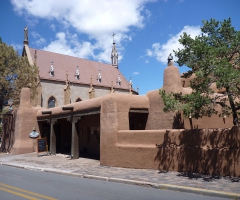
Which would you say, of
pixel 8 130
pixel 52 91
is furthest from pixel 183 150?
pixel 52 91

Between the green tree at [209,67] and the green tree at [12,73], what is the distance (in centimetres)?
1940

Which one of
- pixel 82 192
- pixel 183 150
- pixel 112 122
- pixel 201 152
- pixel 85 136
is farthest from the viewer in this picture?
pixel 85 136

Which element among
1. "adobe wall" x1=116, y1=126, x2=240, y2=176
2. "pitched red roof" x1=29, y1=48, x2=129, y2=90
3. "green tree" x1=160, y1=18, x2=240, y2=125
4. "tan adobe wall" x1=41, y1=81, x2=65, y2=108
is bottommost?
"adobe wall" x1=116, y1=126, x2=240, y2=176

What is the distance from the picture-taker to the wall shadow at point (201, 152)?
9430 mm

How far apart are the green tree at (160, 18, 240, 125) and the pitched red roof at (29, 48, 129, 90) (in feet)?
99.6

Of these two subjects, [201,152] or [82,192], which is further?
[201,152]

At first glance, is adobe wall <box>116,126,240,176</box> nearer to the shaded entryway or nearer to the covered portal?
the covered portal

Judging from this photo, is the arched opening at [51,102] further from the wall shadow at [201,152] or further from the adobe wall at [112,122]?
the wall shadow at [201,152]

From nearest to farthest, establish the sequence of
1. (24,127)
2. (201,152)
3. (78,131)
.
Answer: (201,152)
(78,131)
(24,127)

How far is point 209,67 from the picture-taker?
8766 mm

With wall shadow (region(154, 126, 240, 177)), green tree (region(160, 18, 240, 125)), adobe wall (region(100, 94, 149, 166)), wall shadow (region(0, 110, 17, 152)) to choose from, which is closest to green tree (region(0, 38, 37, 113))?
wall shadow (region(0, 110, 17, 152))

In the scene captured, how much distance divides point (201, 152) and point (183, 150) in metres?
0.83

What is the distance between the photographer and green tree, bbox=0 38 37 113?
2438 centimetres

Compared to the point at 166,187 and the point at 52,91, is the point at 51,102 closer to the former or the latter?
the point at 52,91
